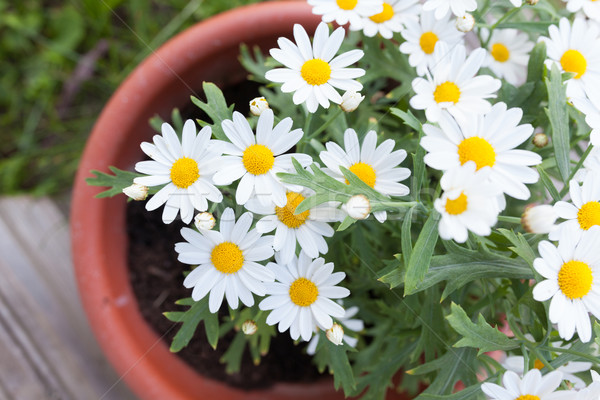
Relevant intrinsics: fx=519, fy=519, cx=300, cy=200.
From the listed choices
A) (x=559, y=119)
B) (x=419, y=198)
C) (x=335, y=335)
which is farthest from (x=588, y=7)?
(x=335, y=335)

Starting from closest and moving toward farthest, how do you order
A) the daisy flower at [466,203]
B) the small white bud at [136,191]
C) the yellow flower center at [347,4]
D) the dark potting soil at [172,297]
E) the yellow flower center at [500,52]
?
the daisy flower at [466,203], the small white bud at [136,191], the yellow flower center at [347,4], the yellow flower center at [500,52], the dark potting soil at [172,297]

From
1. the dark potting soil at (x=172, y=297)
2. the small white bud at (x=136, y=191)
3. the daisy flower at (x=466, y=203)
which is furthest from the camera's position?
the dark potting soil at (x=172, y=297)

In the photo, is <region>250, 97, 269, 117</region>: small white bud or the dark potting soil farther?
the dark potting soil

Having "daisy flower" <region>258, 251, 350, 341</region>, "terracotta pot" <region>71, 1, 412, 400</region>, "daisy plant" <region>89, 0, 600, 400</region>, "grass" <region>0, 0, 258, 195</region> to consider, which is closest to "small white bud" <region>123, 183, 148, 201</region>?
"daisy plant" <region>89, 0, 600, 400</region>

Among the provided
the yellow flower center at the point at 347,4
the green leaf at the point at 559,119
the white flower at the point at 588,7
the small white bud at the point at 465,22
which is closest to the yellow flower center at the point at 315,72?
the yellow flower center at the point at 347,4

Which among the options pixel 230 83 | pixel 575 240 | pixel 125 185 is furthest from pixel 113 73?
pixel 575 240

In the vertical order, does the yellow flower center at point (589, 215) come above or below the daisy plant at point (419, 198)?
below

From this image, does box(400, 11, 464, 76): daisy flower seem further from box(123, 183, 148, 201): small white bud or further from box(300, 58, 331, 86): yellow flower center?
box(123, 183, 148, 201): small white bud

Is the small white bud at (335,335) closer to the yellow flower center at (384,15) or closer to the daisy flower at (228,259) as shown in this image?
the daisy flower at (228,259)
